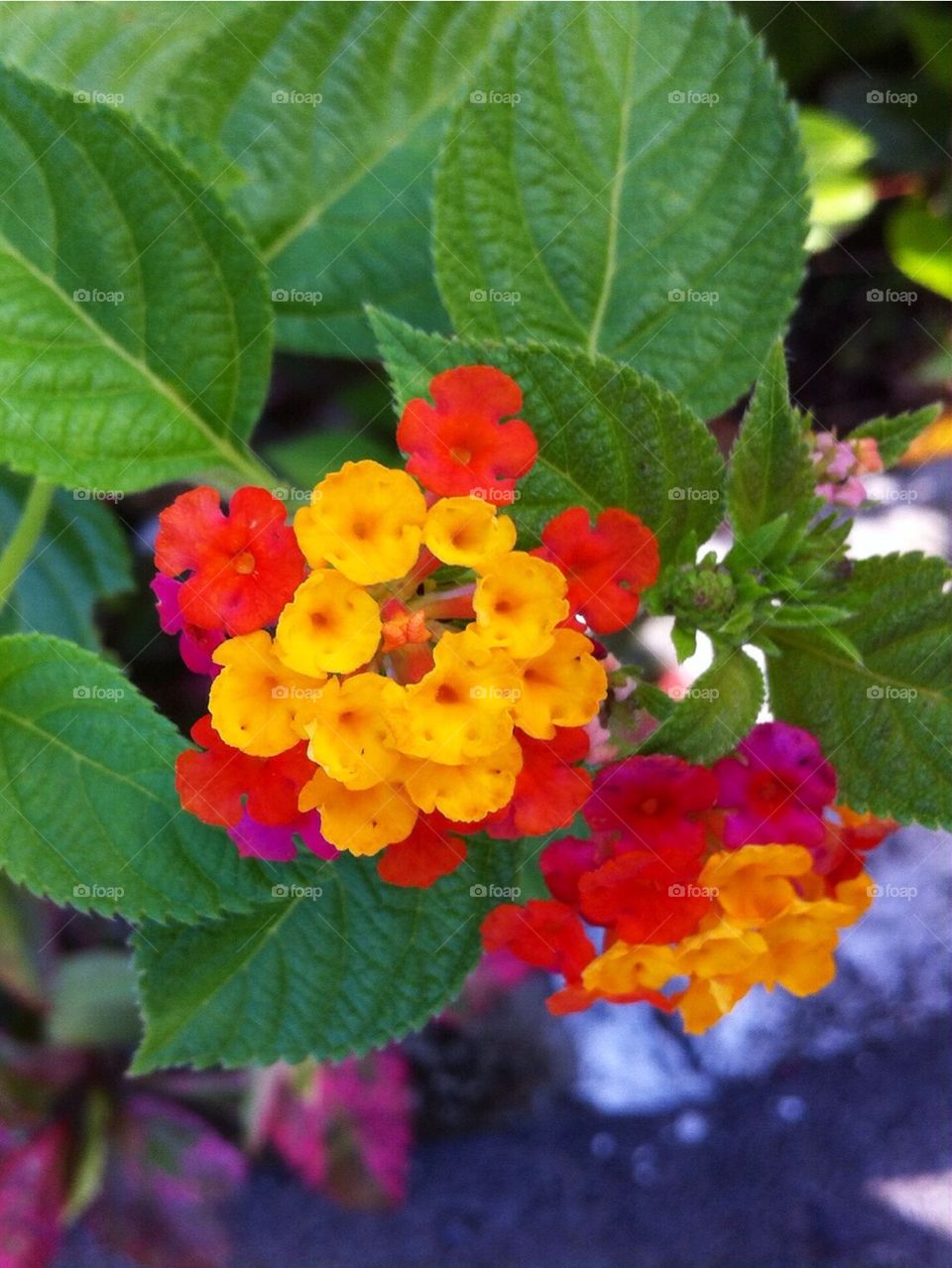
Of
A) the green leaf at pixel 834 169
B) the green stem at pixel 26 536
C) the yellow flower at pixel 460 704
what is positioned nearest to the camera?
the yellow flower at pixel 460 704

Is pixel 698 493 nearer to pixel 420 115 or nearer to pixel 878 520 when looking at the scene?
pixel 420 115

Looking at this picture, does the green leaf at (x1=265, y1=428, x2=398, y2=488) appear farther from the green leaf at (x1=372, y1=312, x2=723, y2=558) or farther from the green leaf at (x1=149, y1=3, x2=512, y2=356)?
the green leaf at (x1=372, y1=312, x2=723, y2=558)

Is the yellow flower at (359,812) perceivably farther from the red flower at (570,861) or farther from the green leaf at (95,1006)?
the green leaf at (95,1006)

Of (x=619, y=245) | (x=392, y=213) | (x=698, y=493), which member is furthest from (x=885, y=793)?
(x=392, y=213)

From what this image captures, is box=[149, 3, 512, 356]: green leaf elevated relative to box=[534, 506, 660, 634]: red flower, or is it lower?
elevated

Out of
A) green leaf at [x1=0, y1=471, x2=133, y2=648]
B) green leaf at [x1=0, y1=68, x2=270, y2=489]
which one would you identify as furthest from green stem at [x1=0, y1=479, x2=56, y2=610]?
green leaf at [x1=0, y1=471, x2=133, y2=648]

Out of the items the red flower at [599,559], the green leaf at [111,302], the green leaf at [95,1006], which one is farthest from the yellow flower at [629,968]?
the green leaf at [95,1006]
